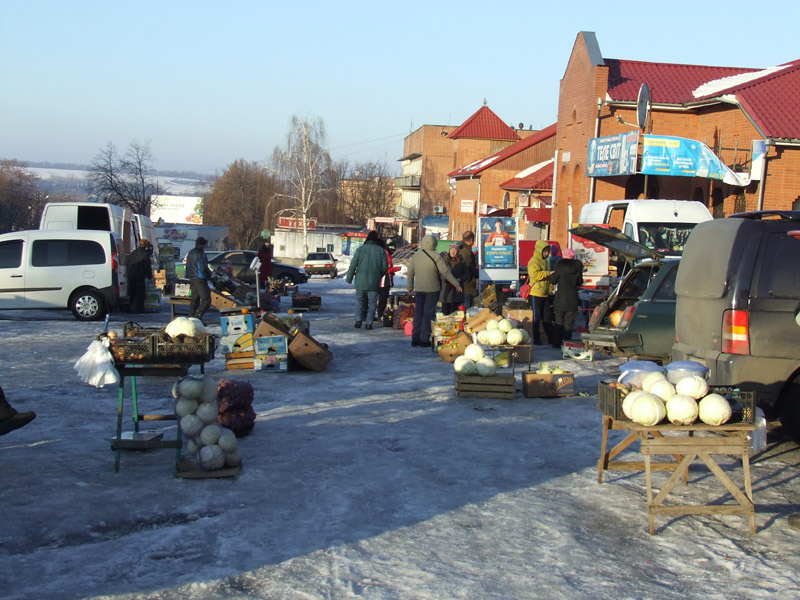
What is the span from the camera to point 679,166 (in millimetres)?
23312

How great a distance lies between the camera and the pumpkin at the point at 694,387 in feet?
19.0

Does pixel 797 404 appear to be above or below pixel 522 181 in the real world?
below

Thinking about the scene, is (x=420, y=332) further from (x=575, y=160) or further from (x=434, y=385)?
(x=575, y=160)

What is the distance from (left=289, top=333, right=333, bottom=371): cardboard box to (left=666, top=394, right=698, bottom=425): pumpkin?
6.89m

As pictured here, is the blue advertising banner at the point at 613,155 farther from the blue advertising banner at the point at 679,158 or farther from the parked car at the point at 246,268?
the parked car at the point at 246,268

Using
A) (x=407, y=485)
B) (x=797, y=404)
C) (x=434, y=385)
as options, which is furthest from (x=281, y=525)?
(x=434, y=385)

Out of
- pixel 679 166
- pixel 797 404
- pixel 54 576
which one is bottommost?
pixel 54 576

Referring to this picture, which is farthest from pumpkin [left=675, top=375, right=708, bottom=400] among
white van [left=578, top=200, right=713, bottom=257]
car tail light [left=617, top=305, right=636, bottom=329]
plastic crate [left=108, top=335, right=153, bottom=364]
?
white van [left=578, top=200, right=713, bottom=257]

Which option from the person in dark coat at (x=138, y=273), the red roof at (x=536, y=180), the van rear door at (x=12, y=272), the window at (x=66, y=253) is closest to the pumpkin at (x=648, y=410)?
the window at (x=66, y=253)

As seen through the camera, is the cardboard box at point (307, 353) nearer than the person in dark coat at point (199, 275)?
Yes

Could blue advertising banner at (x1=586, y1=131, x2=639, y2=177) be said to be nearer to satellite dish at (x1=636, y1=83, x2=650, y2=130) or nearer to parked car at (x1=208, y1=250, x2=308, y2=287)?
satellite dish at (x1=636, y1=83, x2=650, y2=130)

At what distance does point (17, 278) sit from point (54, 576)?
15.4 m

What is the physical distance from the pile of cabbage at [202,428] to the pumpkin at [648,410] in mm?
3215

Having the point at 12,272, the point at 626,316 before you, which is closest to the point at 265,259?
the point at 12,272
